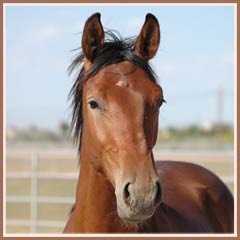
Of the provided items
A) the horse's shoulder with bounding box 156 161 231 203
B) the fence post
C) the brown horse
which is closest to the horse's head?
the brown horse

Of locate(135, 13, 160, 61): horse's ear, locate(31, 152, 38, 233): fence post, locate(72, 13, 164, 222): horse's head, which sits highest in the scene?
locate(135, 13, 160, 61): horse's ear

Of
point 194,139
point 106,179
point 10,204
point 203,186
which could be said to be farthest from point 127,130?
point 194,139

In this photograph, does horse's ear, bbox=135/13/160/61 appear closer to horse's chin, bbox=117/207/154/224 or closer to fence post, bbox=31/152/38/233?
horse's chin, bbox=117/207/154/224

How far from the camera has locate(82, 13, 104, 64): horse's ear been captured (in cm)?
307

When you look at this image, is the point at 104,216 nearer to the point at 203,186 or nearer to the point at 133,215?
the point at 133,215

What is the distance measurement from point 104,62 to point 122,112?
39cm

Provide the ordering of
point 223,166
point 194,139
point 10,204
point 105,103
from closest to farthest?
point 105,103 → point 10,204 → point 223,166 → point 194,139

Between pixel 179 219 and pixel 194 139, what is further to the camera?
pixel 194 139

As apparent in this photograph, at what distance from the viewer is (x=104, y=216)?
3068 mm

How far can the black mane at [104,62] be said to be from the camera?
308 cm

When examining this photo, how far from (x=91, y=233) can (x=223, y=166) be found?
16.1 meters

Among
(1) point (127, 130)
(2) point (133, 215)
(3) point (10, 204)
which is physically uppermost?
(1) point (127, 130)

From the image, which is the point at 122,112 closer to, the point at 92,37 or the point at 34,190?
the point at 92,37

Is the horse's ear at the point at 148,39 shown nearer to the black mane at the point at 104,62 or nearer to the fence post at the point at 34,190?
the black mane at the point at 104,62
